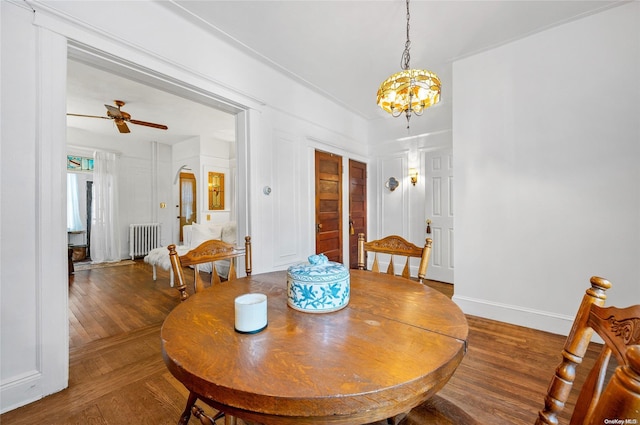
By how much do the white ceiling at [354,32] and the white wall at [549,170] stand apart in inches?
10.0

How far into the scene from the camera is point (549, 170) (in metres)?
2.50

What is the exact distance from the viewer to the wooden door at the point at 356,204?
456cm

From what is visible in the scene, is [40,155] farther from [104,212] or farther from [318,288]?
[104,212]

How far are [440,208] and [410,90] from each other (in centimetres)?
262

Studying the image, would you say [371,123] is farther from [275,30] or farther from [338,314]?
[338,314]

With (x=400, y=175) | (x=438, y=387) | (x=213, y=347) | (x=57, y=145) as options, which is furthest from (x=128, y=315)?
(x=400, y=175)

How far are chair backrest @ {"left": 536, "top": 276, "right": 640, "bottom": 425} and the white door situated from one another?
3.60m

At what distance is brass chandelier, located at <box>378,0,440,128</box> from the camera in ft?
6.17

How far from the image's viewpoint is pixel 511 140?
266 cm

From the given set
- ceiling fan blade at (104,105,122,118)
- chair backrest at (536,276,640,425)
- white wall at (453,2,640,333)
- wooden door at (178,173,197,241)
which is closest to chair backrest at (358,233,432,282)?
chair backrest at (536,276,640,425)

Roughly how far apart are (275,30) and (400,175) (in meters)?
3.03

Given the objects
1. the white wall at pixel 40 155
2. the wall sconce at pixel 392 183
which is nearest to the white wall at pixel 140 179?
the white wall at pixel 40 155

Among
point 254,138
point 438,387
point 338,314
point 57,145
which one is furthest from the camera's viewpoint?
point 254,138

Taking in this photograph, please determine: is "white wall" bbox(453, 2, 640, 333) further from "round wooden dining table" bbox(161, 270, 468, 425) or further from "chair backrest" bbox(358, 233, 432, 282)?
"round wooden dining table" bbox(161, 270, 468, 425)
